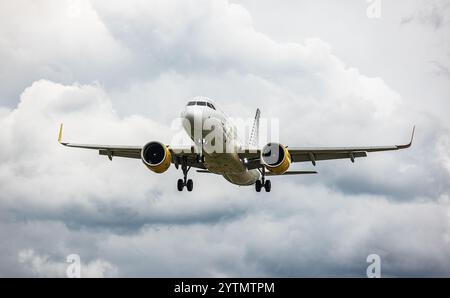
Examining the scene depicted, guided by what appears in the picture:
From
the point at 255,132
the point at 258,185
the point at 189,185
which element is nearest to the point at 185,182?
the point at 189,185

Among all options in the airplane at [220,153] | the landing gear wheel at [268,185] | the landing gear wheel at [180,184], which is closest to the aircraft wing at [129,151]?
the airplane at [220,153]

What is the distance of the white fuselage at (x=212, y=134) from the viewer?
1672 inches

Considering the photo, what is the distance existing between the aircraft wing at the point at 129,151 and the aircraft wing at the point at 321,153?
381 cm

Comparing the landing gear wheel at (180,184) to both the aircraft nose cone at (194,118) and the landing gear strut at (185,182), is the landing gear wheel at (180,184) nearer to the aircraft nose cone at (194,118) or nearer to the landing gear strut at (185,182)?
the landing gear strut at (185,182)

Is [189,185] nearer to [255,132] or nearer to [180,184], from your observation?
[180,184]

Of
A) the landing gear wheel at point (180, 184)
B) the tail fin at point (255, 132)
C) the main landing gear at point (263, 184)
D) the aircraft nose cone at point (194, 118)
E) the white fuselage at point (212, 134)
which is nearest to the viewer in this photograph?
the aircraft nose cone at point (194, 118)

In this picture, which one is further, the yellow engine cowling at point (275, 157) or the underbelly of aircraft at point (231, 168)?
the yellow engine cowling at point (275, 157)

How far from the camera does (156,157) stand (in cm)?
4584

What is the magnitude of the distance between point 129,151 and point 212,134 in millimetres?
9520
